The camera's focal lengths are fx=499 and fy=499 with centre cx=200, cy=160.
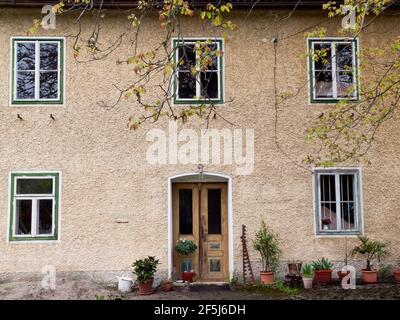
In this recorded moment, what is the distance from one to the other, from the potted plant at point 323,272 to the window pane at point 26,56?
8.01 meters

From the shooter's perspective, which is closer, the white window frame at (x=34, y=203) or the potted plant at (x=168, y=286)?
the potted plant at (x=168, y=286)

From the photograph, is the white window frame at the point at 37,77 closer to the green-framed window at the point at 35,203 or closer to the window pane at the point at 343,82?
the green-framed window at the point at 35,203

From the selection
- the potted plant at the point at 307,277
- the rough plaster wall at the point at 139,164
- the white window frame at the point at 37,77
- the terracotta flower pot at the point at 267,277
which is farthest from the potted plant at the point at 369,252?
the white window frame at the point at 37,77

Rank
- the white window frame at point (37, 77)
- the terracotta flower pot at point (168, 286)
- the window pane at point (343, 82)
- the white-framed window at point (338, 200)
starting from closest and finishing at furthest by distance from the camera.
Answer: the terracotta flower pot at point (168, 286) → the white window frame at point (37, 77) → the white-framed window at point (338, 200) → the window pane at point (343, 82)

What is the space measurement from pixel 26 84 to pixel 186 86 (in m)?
3.76

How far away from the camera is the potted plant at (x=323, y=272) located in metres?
11.1

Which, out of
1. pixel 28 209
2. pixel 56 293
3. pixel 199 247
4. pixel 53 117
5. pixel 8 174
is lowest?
pixel 56 293

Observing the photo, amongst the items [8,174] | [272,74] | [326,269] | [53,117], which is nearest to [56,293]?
[8,174]

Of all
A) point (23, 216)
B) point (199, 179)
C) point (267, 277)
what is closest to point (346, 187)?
point (267, 277)

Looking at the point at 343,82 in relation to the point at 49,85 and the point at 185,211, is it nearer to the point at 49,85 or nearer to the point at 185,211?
the point at 185,211

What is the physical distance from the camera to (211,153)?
11.7m

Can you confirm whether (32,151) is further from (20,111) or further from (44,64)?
(44,64)

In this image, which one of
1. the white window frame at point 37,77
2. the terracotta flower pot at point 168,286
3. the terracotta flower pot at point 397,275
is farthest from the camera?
the white window frame at point 37,77

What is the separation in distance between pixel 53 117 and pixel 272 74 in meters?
5.22
